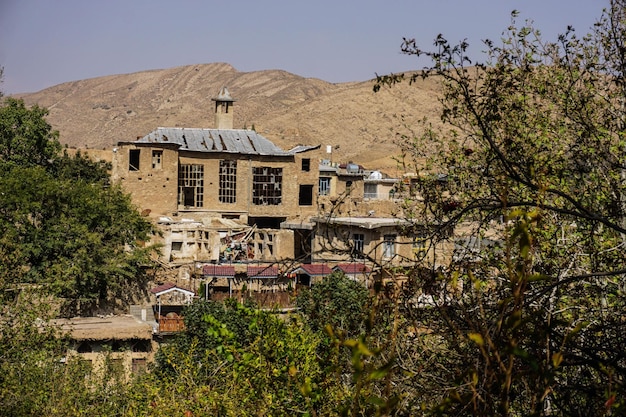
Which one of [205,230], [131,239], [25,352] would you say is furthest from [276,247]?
[25,352]

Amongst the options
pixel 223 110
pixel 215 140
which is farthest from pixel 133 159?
pixel 223 110

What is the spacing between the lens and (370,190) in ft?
149

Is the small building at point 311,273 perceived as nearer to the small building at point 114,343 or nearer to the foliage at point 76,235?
the small building at point 114,343

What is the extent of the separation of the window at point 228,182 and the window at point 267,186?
35.7 inches

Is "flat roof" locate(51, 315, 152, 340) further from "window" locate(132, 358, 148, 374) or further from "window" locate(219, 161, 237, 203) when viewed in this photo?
"window" locate(219, 161, 237, 203)

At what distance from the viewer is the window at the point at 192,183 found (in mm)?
39219

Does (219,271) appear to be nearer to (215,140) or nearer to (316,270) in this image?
(316,270)

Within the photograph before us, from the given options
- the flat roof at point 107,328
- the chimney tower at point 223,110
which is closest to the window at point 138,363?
the flat roof at point 107,328

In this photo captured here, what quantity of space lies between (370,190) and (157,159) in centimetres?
1198

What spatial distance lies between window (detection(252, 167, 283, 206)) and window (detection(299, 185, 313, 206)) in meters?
1.32

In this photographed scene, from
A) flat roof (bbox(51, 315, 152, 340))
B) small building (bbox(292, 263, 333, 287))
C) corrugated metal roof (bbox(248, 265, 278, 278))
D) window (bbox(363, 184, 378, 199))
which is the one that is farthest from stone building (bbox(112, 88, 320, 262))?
flat roof (bbox(51, 315, 152, 340))

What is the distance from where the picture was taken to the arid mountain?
92.0 metres

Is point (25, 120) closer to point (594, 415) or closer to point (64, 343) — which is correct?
point (64, 343)

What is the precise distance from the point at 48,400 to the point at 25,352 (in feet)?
4.78
